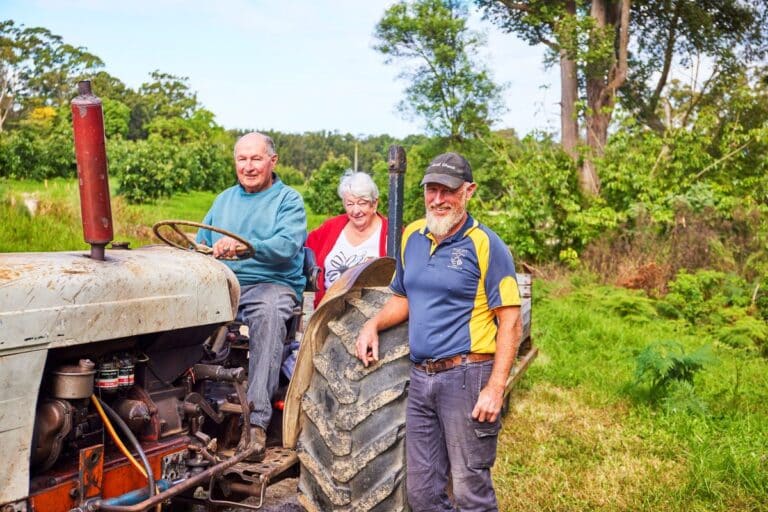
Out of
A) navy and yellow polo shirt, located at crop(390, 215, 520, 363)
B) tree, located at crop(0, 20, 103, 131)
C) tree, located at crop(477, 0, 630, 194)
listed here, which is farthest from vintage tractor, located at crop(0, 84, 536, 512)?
tree, located at crop(0, 20, 103, 131)

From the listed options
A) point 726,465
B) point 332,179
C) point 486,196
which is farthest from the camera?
point 332,179

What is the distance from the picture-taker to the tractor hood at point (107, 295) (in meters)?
2.64

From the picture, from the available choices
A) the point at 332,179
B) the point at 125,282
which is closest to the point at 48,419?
the point at 125,282

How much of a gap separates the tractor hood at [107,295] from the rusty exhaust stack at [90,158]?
0.64 ft

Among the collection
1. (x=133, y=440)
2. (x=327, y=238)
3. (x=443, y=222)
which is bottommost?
(x=133, y=440)

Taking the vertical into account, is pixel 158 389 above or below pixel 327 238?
below

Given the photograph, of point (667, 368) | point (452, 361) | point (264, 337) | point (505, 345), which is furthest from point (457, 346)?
point (667, 368)

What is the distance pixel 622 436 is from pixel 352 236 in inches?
90.0

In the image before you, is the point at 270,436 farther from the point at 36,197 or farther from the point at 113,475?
the point at 36,197

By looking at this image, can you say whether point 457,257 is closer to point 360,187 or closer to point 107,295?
point 107,295

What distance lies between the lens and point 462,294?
333 centimetres

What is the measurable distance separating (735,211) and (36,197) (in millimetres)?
10778

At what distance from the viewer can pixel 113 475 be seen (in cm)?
304

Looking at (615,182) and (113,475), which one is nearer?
(113,475)
